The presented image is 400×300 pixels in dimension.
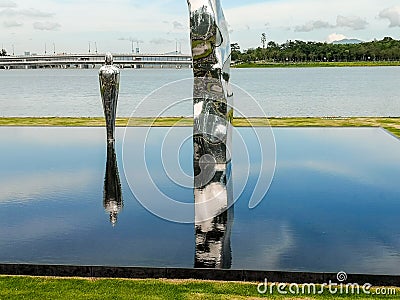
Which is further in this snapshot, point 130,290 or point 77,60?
point 77,60

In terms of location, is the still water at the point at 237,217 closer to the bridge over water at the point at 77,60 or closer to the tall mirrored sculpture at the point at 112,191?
the tall mirrored sculpture at the point at 112,191

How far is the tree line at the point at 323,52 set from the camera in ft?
196

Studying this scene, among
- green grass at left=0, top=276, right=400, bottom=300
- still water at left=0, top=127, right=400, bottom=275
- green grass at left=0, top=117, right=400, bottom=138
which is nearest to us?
green grass at left=0, top=276, right=400, bottom=300

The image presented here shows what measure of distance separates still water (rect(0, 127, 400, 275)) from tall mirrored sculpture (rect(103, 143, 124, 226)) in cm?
5

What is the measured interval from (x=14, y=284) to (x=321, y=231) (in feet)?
7.82

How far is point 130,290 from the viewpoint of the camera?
12.3 ft

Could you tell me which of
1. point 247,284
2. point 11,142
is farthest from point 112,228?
point 11,142

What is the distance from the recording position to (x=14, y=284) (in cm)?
387

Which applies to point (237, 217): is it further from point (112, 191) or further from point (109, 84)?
point (109, 84)

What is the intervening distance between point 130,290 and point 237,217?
61.5 inches

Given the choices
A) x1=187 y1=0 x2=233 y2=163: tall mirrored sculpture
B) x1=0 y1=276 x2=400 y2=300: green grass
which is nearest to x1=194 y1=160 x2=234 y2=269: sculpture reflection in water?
x1=0 y1=276 x2=400 y2=300: green grass

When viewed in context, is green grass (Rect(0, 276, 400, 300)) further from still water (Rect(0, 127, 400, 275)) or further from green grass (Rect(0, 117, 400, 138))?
green grass (Rect(0, 117, 400, 138))

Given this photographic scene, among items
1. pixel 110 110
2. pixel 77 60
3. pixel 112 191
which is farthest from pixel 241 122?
pixel 77 60

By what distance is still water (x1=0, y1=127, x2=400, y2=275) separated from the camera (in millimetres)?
4094
